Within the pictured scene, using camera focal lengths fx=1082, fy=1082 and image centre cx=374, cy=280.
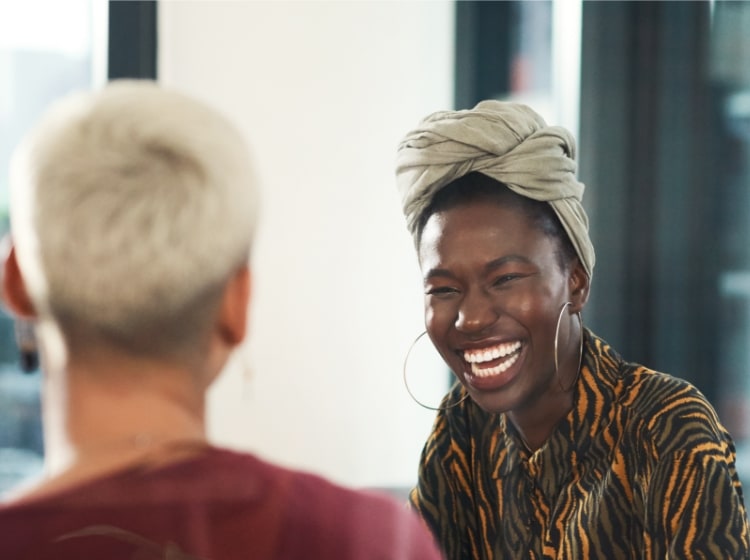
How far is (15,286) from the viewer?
0.70 meters

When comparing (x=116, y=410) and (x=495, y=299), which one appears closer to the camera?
(x=116, y=410)

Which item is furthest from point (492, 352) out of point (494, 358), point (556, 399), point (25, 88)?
point (25, 88)

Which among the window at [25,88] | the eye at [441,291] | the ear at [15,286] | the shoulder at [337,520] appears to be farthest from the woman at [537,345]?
the window at [25,88]

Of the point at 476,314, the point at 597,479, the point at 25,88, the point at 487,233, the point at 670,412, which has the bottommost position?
the point at 597,479

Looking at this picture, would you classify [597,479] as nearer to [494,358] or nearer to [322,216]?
[494,358]

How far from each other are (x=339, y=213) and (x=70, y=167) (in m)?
2.18

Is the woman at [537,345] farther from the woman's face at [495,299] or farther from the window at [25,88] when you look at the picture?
the window at [25,88]

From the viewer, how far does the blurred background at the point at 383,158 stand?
7.68 feet

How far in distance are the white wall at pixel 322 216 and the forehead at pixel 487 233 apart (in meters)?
1.34

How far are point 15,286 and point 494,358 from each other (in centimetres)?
79

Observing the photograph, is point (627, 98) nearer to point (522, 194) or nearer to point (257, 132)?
point (257, 132)

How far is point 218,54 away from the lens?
2.65 m

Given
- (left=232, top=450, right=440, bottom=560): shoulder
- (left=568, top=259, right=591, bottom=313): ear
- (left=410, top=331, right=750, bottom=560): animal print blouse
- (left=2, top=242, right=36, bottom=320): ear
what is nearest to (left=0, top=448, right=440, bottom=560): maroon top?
(left=232, top=450, right=440, bottom=560): shoulder

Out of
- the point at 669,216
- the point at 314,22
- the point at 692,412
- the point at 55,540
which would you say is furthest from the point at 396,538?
the point at 314,22
